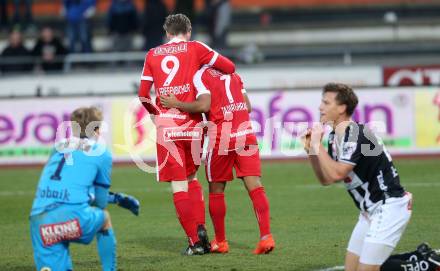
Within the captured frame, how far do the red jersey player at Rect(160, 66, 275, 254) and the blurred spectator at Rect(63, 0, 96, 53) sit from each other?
1453cm

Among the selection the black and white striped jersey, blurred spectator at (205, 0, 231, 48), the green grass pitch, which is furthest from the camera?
blurred spectator at (205, 0, 231, 48)

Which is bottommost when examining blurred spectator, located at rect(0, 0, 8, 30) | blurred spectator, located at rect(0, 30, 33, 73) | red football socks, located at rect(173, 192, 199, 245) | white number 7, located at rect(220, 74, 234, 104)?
red football socks, located at rect(173, 192, 199, 245)

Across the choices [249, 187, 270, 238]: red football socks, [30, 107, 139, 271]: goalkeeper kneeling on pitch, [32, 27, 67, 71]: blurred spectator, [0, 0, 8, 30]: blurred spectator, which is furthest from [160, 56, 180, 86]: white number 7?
[0, 0, 8, 30]: blurred spectator

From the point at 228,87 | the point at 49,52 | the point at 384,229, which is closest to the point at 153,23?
the point at 49,52

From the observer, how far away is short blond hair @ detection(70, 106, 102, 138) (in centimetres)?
781

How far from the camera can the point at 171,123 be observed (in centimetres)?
Result: 1032

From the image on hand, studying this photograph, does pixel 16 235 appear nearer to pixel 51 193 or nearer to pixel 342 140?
pixel 51 193

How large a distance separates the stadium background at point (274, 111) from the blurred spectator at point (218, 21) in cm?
51

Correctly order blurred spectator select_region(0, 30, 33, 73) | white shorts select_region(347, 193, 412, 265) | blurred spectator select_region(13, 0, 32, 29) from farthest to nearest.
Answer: blurred spectator select_region(13, 0, 32, 29) < blurred spectator select_region(0, 30, 33, 73) < white shorts select_region(347, 193, 412, 265)

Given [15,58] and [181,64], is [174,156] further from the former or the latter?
[15,58]

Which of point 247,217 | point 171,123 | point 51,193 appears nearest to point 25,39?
point 247,217

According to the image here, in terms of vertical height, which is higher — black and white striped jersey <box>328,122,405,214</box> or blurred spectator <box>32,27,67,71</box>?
blurred spectator <box>32,27,67,71</box>

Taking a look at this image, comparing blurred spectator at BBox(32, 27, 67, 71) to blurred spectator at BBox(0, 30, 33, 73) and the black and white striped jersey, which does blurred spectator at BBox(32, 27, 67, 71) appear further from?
the black and white striped jersey

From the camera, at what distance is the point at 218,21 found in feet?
82.9
